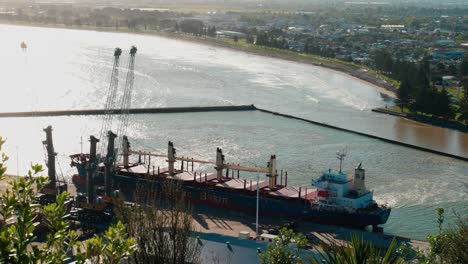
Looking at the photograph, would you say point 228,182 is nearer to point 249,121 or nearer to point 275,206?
point 275,206

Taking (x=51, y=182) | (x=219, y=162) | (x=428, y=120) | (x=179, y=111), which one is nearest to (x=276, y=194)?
(x=219, y=162)

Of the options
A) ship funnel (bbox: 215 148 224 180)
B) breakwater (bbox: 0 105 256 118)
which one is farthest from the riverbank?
ship funnel (bbox: 215 148 224 180)

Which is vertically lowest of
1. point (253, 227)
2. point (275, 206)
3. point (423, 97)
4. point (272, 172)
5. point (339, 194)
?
point (253, 227)

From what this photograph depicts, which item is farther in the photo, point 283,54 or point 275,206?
point 283,54

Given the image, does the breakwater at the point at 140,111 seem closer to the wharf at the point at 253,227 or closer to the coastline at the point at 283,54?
the coastline at the point at 283,54

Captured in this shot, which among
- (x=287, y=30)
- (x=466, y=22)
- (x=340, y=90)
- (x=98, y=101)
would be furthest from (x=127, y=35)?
(x=466, y=22)

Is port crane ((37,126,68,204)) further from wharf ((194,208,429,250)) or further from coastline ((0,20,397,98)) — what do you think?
coastline ((0,20,397,98))
